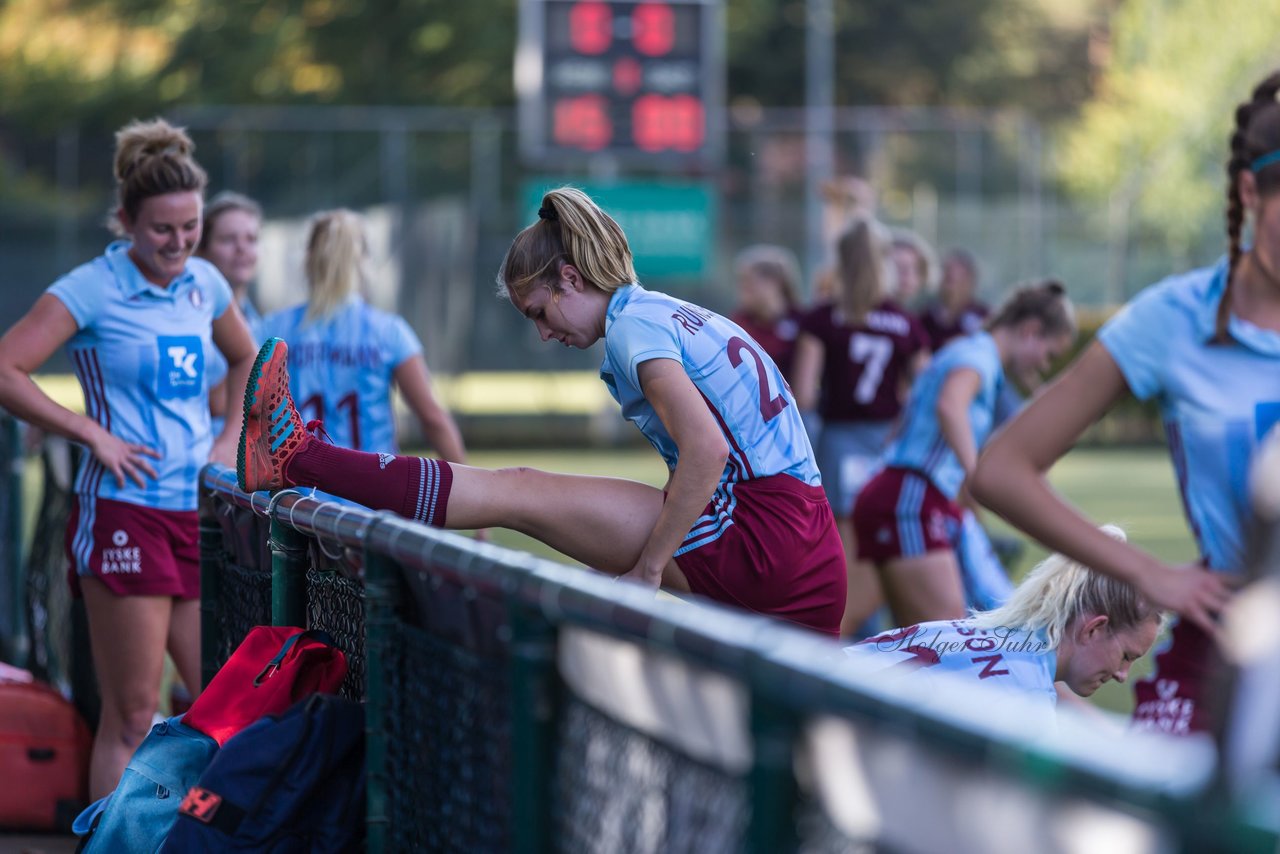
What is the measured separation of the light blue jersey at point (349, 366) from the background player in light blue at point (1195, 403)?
3744mm

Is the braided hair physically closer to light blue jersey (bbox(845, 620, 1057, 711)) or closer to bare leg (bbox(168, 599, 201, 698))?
light blue jersey (bbox(845, 620, 1057, 711))

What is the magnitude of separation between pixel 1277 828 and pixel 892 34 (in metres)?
44.7

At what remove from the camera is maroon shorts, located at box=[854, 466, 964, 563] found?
707cm

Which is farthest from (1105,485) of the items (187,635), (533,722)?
(533,722)

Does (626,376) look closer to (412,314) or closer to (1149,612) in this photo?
(1149,612)

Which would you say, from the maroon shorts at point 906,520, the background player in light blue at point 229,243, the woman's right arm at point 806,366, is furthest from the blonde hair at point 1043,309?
the background player in light blue at point 229,243

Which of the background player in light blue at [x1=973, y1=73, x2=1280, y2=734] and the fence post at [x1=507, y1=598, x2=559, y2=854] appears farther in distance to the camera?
the background player in light blue at [x1=973, y1=73, x2=1280, y2=734]

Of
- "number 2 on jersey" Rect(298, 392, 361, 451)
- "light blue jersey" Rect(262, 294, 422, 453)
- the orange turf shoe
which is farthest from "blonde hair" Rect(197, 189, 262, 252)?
the orange turf shoe

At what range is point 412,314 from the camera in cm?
2331

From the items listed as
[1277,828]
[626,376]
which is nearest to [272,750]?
[626,376]

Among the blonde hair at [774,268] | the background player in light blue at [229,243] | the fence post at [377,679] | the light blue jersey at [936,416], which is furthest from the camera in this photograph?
the blonde hair at [774,268]

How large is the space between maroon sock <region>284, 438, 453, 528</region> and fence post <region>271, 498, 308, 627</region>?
0.48 metres

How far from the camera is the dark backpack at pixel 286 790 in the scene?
10.2 ft

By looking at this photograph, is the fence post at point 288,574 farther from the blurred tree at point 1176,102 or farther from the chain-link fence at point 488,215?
the blurred tree at point 1176,102
